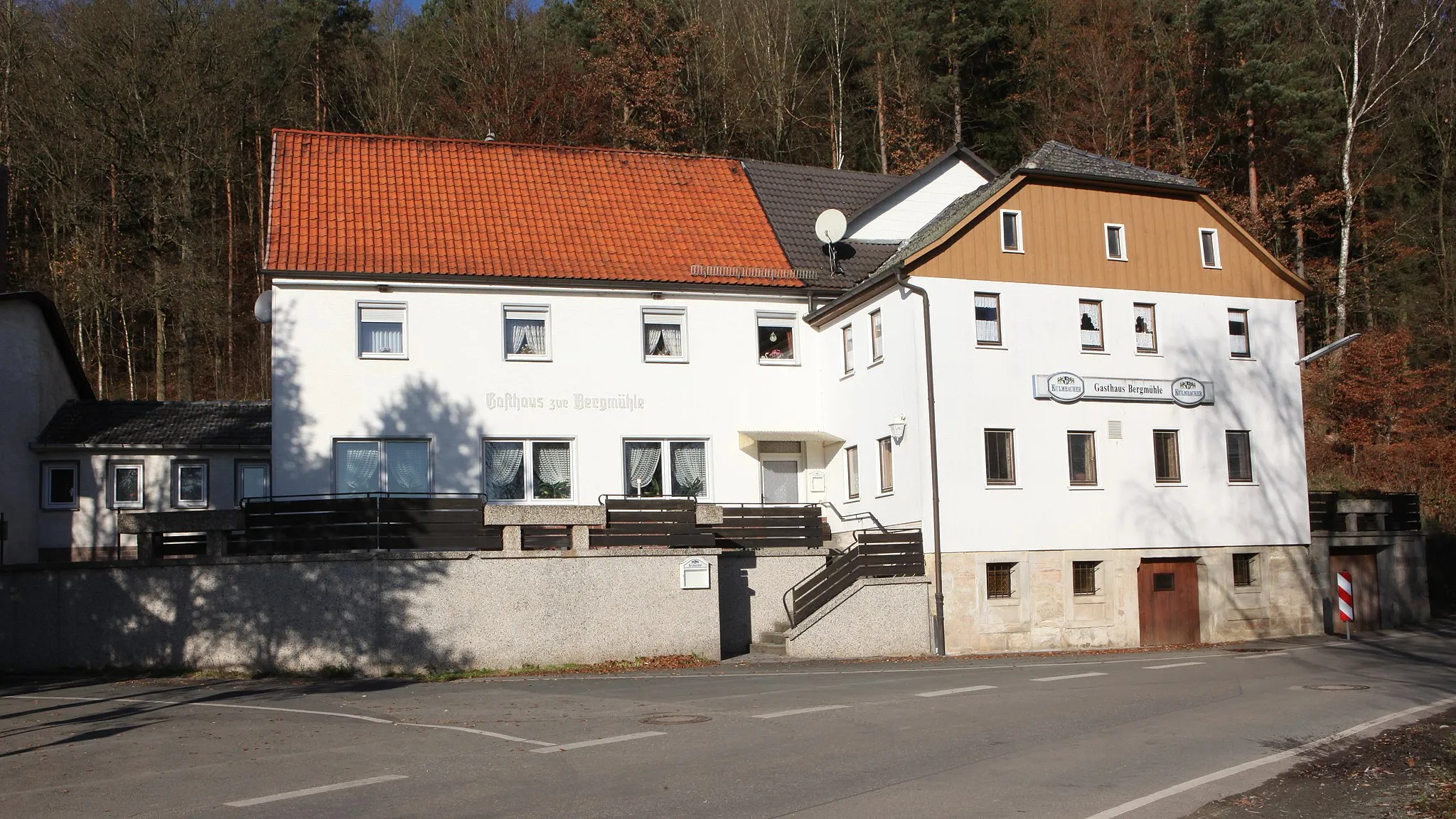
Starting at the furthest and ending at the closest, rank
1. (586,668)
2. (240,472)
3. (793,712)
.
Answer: (240,472), (586,668), (793,712)

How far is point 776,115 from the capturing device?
4641 centimetres

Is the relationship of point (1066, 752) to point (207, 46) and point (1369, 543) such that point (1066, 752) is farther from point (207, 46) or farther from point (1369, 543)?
point (207, 46)

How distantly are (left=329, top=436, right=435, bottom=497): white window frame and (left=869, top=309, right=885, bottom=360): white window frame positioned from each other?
945cm

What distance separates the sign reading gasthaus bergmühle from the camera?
91.1ft

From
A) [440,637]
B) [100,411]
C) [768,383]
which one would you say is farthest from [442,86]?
[440,637]

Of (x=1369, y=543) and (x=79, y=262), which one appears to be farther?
(x=79, y=262)

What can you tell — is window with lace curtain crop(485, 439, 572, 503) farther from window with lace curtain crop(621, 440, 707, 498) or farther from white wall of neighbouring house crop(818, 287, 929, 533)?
white wall of neighbouring house crop(818, 287, 929, 533)

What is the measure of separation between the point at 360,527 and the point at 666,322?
30.2 feet

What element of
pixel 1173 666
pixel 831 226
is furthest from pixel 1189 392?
pixel 1173 666

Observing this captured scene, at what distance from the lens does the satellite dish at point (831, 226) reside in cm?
3088

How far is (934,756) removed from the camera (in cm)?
1192

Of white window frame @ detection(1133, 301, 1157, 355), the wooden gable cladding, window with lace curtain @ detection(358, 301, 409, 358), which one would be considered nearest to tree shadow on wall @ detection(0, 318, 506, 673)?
window with lace curtain @ detection(358, 301, 409, 358)

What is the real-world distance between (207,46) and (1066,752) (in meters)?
36.0

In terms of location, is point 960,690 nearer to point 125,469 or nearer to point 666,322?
point 666,322
